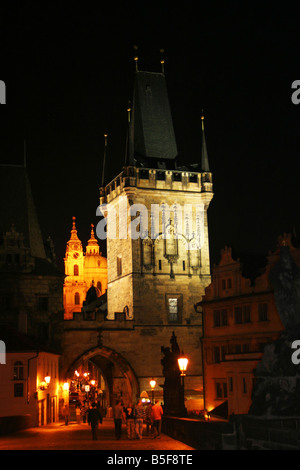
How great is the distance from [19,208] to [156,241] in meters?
10.6

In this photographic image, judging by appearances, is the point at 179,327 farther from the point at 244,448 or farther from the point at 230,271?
the point at 244,448

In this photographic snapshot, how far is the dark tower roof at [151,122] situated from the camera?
60.3 metres

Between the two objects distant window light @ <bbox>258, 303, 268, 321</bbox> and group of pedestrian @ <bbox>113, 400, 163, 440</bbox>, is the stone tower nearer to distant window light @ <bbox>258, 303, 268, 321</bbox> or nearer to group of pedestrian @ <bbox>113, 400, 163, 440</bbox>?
distant window light @ <bbox>258, 303, 268, 321</bbox>

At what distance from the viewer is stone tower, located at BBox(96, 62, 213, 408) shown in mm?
55716

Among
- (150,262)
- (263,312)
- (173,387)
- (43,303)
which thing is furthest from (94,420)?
(150,262)

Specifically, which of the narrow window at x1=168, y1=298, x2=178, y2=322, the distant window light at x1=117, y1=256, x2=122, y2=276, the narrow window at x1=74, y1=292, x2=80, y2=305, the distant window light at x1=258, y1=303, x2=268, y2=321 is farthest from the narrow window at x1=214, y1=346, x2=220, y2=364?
the narrow window at x1=74, y1=292, x2=80, y2=305

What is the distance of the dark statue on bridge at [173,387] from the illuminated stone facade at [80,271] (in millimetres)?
105526

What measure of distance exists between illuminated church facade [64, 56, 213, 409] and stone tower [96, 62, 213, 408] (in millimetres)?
75

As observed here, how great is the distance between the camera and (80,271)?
5522 inches

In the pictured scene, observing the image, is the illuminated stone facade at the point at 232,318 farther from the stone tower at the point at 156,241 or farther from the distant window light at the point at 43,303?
the distant window light at the point at 43,303

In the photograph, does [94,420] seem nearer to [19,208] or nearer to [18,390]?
[18,390]
